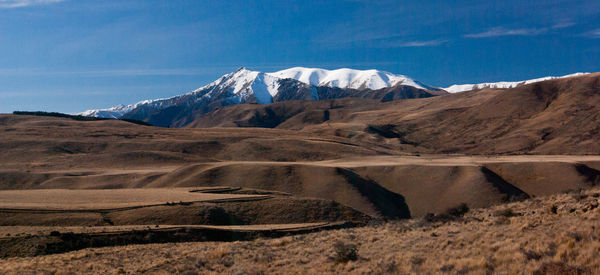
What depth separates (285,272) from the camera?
15.6 meters

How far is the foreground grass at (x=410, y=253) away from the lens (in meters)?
12.6

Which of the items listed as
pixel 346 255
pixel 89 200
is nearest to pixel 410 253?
pixel 346 255

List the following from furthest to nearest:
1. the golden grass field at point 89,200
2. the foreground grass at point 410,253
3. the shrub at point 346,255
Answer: the golden grass field at point 89,200, the shrub at point 346,255, the foreground grass at point 410,253

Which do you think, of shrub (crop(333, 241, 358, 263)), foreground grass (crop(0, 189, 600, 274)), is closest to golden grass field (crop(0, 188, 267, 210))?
foreground grass (crop(0, 189, 600, 274))

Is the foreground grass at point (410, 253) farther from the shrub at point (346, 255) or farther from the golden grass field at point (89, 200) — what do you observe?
the golden grass field at point (89, 200)

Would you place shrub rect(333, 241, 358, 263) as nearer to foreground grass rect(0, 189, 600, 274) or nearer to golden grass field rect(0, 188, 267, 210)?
foreground grass rect(0, 189, 600, 274)

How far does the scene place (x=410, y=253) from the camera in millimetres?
15859

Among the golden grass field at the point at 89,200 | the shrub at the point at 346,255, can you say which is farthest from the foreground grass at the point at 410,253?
the golden grass field at the point at 89,200

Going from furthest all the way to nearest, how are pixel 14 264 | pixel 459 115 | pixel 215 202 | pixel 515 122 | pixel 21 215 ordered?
pixel 459 115, pixel 515 122, pixel 215 202, pixel 21 215, pixel 14 264

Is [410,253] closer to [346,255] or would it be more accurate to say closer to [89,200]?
Answer: [346,255]

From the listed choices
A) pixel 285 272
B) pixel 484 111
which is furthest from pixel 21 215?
pixel 484 111

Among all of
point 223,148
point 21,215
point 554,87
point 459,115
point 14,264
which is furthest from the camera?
point 459,115

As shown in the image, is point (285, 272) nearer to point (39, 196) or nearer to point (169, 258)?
point (169, 258)

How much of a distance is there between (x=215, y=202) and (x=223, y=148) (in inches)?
2967
